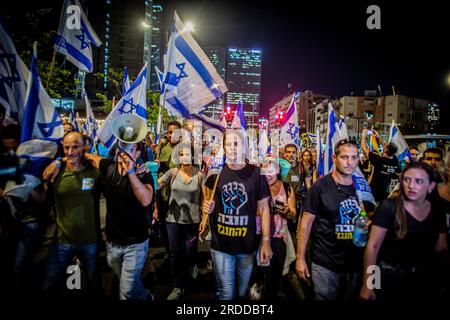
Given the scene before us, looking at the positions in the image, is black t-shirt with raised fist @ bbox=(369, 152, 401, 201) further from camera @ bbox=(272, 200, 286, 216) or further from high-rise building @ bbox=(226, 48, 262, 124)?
high-rise building @ bbox=(226, 48, 262, 124)

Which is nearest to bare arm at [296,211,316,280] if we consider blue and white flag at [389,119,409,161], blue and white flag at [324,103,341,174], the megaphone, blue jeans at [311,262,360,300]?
blue jeans at [311,262,360,300]

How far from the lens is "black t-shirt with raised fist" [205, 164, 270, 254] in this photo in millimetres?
3068

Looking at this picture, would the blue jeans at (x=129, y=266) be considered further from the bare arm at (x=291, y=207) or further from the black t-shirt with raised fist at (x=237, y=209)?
the bare arm at (x=291, y=207)

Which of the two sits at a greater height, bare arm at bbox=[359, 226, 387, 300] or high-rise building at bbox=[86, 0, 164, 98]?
high-rise building at bbox=[86, 0, 164, 98]

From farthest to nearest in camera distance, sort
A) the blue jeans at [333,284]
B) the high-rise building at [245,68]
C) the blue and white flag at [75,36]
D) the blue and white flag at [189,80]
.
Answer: the high-rise building at [245,68] → the blue and white flag at [75,36] → the blue and white flag at [189,80] → the blue jeans at [333,284]

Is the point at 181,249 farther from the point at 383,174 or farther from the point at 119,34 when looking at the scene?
the point at 119,34

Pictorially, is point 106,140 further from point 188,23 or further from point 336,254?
point 336,254

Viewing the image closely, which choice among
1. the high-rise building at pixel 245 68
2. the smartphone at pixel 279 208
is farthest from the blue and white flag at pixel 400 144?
the high-rise building at pixel 245 68

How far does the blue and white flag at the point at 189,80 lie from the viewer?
16.2ft

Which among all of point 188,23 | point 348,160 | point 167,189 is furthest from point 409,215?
point 188,23

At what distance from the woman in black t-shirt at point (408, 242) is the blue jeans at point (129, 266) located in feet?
7.88

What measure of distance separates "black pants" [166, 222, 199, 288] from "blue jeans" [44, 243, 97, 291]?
1103 millimetres
